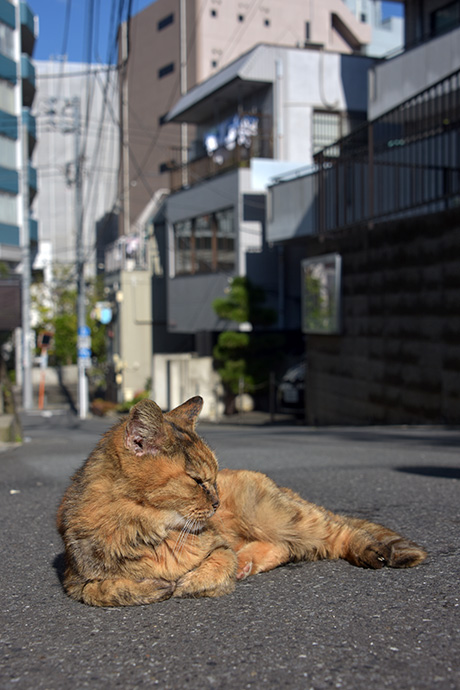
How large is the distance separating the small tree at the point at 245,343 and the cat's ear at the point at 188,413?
19.6 metres

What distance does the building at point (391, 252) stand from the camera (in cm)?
1195

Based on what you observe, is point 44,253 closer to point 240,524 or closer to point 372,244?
point 372,244

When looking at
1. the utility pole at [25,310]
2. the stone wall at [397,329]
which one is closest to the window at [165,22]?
the utility pole at [25,310]

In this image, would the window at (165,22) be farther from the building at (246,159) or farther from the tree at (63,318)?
the tree at (63,318)

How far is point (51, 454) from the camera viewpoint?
921 cm

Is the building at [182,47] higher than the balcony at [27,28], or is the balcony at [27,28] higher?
the balcony at [27,28]

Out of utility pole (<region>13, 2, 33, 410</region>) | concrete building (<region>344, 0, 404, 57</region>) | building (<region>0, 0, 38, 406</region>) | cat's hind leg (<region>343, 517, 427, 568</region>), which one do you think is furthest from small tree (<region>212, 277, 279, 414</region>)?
concrete building (<region>344, 0, 404, 57</region>)

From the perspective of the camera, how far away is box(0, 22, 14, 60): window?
38.0 metres

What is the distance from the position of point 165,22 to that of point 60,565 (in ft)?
140

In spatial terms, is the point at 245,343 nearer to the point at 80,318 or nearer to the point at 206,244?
the point at 206,244

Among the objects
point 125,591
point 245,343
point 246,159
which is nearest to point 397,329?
point 245,343

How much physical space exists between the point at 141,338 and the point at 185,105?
11.3 m

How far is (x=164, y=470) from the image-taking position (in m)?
2.83

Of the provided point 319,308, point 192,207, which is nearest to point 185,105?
point 192,207
